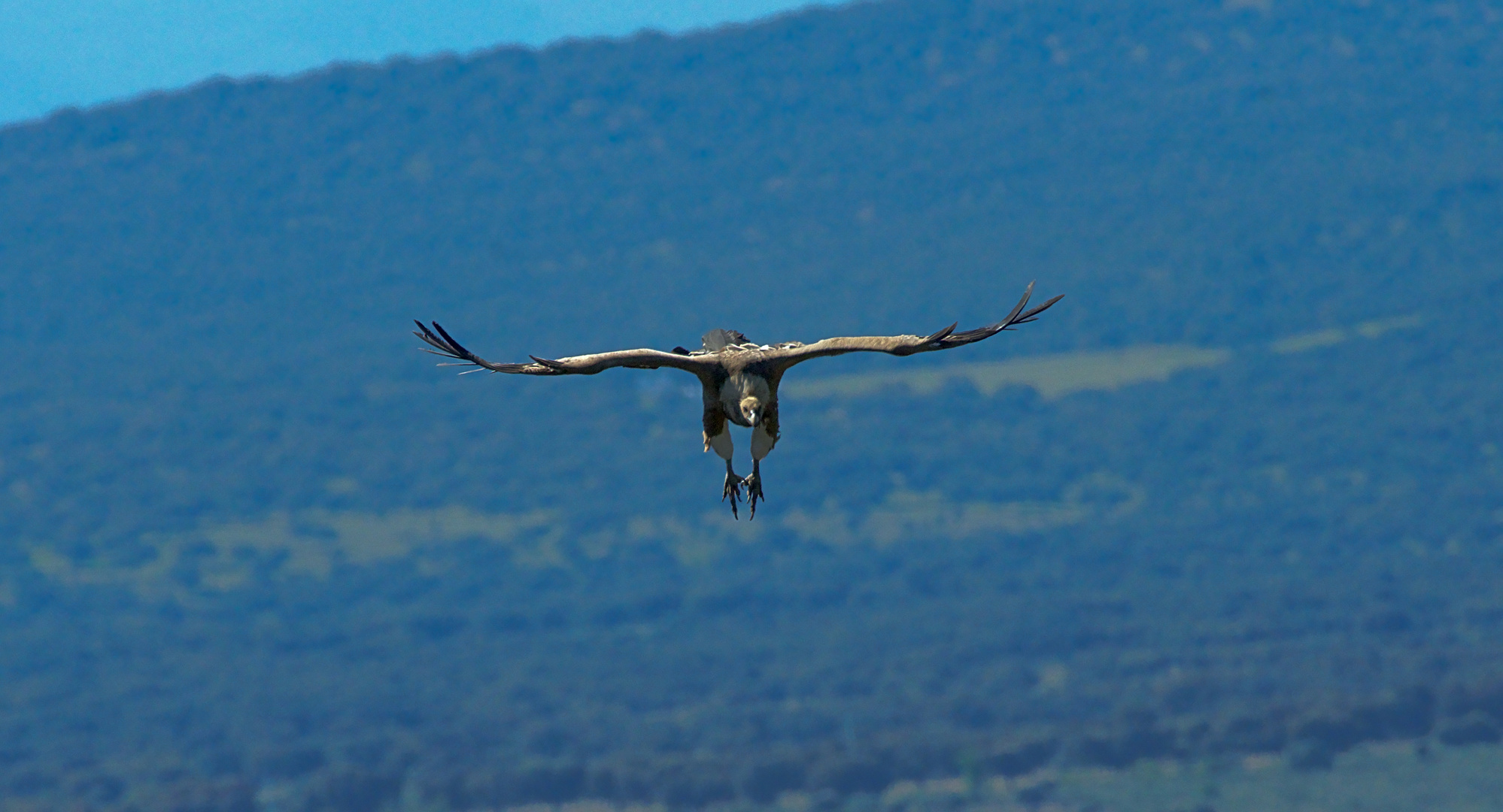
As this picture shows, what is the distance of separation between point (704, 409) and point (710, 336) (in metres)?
0.89

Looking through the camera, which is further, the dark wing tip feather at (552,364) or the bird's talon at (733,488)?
the bird's talon at (733,488)

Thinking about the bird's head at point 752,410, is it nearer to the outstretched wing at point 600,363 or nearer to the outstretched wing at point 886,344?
the outstretched wing at point 886,344

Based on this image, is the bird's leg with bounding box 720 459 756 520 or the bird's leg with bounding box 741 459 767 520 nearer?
the bird's leg with bounding box 741 459 767 520

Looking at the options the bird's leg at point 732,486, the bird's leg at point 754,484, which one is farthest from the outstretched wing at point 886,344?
the bird's leg at point 732,486

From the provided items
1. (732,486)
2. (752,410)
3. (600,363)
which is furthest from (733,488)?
(600,363)

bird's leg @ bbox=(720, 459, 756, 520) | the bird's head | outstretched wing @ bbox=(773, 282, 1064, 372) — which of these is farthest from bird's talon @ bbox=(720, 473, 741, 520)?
outstretched wing @ bbox=(773, 282, 1064, 372)

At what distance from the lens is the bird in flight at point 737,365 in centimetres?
2805

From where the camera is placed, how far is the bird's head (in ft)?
92.5

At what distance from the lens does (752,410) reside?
1112 inches

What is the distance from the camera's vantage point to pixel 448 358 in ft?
106

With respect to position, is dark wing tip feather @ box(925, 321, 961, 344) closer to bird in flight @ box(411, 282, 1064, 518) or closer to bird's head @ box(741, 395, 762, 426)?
bird in flight @ box(411, 282, 1064, 518)

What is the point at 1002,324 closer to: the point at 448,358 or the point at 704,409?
the point at 704,409

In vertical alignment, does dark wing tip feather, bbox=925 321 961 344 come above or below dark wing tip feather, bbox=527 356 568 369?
above

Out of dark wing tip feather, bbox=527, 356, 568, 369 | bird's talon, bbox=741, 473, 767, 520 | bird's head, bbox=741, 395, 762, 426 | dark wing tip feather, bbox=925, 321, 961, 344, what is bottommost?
bird's talon, bbox=741, 473, 767, 520
